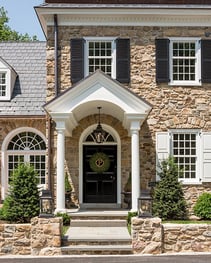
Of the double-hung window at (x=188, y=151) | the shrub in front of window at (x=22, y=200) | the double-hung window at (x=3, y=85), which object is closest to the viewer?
the shrub in front of window at (x=22, y=200)

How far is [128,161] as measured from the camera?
63.2 ft

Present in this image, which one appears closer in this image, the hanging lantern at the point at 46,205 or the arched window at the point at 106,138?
the hanging lantern at the point at 46,205

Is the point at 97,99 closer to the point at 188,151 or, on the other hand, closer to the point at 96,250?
the point at 188,151

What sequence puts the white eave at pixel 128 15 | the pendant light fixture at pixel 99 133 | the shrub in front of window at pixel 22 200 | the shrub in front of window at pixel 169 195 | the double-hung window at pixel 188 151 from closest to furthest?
1. the shrub in front of window at pixel 22 200
2. the shrub in front of window at pixel 169 195
3. the pendant light fixture at pixel 99 133
4. the white eave at pixel 128 15
5. the double-hung window at pixel 188 151

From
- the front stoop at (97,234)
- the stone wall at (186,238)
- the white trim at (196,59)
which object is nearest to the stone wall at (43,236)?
the front stoop at (97,234)

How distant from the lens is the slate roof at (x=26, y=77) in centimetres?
2197

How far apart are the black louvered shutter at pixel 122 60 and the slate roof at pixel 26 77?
4.24 metres

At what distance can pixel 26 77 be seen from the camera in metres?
23.5

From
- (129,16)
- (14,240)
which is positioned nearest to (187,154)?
(129,16)

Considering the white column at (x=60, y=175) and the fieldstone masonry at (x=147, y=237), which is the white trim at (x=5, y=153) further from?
the fieldstone masonry at (x=147, y=237)

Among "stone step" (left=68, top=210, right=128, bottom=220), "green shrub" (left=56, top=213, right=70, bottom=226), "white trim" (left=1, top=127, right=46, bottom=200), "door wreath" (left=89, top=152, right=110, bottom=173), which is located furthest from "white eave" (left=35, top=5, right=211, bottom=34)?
"green shrub" (left=56, top=213, right=70, bottom=226)

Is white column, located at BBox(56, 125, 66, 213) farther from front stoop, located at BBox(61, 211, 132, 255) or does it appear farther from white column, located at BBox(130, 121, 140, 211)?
white column, located at BBox(130, 121, 140, 211)

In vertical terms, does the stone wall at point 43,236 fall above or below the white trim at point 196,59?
below

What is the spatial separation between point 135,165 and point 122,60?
3987mm
